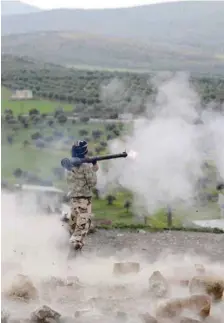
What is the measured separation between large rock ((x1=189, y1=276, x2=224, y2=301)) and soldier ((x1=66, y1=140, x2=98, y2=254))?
2.10 meters

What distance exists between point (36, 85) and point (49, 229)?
74.7ft

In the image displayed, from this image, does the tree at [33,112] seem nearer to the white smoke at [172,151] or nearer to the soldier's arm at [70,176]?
the white smoke at [172,151]

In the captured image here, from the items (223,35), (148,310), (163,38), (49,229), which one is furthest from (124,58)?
(148,310)

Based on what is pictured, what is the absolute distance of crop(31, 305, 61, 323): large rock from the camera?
8.89 m

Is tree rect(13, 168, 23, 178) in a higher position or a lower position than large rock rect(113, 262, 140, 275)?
higher

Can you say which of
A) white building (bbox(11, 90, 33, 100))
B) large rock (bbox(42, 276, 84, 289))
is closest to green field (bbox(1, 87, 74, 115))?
white building (bbox(11, 90, 33, 100))

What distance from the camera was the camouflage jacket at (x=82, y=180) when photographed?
37.4ft

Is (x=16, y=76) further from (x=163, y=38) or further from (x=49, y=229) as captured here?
(x=49, y=229)

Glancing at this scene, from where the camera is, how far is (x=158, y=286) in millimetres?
10359

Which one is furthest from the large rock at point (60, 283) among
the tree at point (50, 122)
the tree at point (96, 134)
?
the tree at point (50, 122)

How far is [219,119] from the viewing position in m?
17.1

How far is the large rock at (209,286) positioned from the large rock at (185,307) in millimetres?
596

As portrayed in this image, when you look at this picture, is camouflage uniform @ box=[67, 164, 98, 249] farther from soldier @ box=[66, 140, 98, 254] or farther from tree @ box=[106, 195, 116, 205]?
tree @ box=[106, 195, 116, 205]

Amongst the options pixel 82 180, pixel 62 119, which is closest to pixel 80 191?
pixel 82 180
